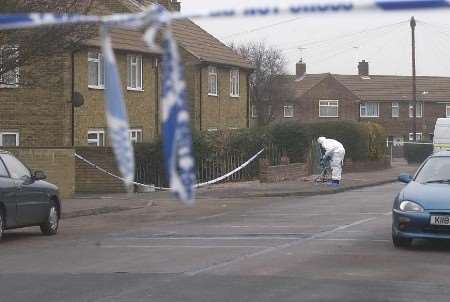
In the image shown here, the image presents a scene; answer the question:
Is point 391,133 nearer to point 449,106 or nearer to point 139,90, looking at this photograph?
point 449,106

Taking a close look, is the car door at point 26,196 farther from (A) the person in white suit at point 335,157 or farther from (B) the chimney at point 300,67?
(B) the chimney at point 300,67

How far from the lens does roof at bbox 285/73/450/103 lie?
7700 cm

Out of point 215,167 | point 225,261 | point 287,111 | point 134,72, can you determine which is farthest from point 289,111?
point 225,261

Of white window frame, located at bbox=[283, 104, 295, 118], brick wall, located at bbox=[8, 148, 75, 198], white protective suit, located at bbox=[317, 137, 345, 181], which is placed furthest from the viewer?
white window frame, located at bbox=[283, 104, 295, 118]

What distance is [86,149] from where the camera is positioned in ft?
92.5

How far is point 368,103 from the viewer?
3039 inches

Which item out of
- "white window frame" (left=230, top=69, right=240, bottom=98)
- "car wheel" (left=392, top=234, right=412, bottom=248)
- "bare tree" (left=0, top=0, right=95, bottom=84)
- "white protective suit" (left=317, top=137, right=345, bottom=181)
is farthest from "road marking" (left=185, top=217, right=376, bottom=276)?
"white window frame" (left=230, top=69, right=240, bottom=98)

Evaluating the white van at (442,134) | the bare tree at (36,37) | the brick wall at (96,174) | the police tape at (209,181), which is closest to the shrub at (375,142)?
the white van at (442,134)

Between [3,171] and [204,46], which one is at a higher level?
[204,46]

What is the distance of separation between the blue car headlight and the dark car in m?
6.58

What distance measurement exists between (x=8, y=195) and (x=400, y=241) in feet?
21.5

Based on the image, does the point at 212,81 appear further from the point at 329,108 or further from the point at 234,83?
the point at 329,108

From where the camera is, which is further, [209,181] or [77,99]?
[209,181]

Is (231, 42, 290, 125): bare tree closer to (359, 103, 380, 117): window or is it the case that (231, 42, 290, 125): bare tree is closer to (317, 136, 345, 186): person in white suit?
(359, 103, 380, 117): window
